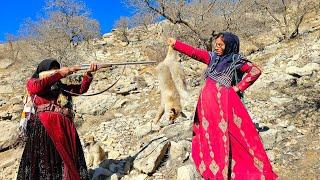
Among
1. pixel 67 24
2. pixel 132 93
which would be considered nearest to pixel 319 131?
pixel 132 93

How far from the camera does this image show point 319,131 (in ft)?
16.0

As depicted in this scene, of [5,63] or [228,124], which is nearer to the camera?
[228,124]

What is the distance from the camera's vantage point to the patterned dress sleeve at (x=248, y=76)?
3195 mm

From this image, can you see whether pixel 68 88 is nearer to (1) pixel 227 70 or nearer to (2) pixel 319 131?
(1) pixel 227 70

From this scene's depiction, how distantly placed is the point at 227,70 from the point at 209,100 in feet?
0.86

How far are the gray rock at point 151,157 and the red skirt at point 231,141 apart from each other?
1.25m

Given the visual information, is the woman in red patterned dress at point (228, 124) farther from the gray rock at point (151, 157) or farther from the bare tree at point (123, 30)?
the bare tree at point (123, 30)

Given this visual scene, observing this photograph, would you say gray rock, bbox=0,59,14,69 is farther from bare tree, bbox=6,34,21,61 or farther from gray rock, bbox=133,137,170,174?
gray rock, bbox=133,137,170,174

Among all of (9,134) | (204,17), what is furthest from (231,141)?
(204,17)

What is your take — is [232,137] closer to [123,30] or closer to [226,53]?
[226,53]

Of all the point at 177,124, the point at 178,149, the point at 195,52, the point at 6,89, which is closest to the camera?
the point at 195,52

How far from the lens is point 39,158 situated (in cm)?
376

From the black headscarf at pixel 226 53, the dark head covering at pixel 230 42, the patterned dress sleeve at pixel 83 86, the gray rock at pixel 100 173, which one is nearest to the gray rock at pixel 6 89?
the gray rock at pixel 100 173

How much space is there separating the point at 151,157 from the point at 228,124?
5.00ft
